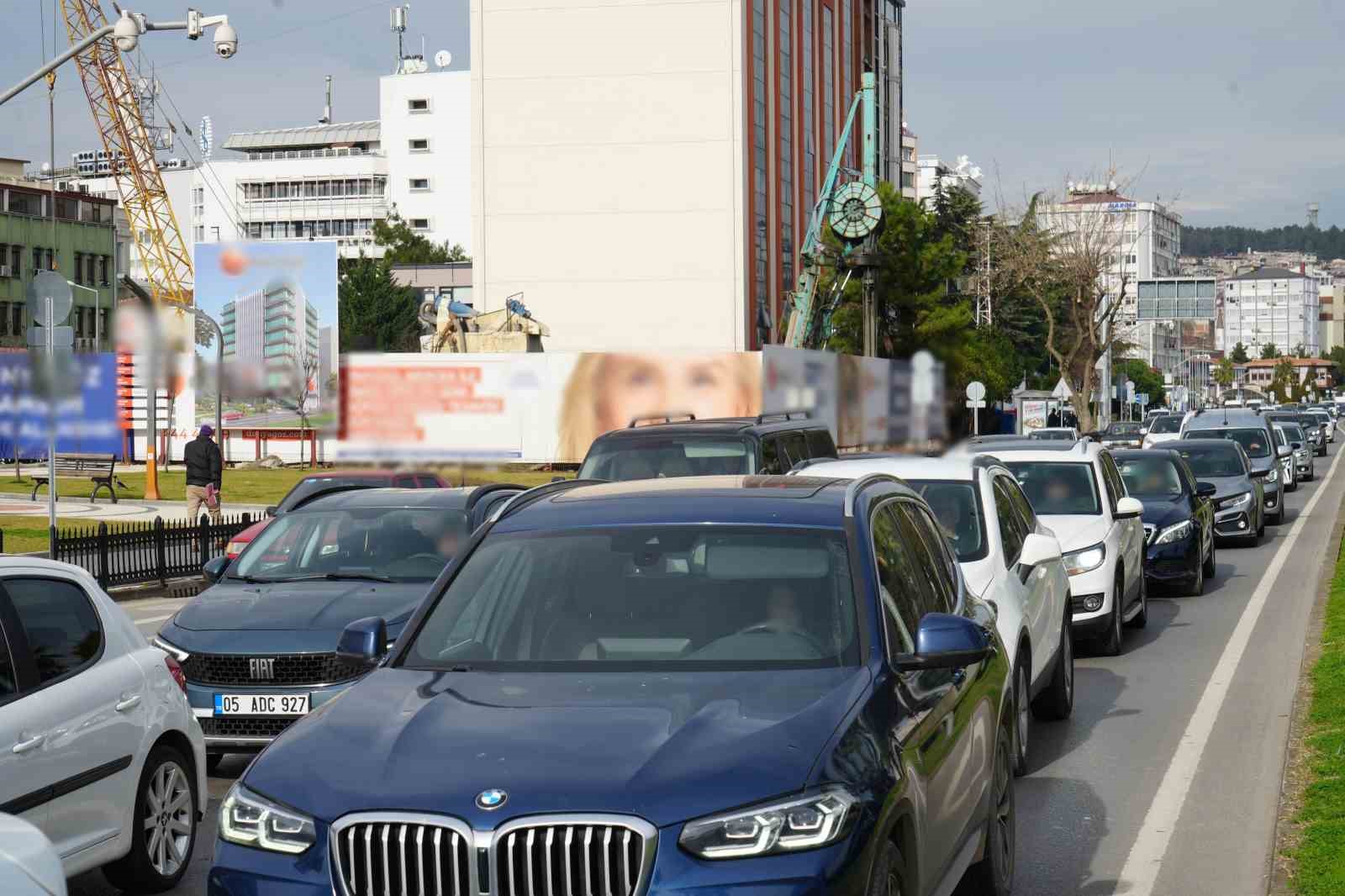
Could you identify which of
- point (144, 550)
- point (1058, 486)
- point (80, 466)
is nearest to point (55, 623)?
point (1058, 486)

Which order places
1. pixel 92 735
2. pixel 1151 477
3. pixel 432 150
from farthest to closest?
pixel 432 150, pixel 1151 477, pixel 92 735

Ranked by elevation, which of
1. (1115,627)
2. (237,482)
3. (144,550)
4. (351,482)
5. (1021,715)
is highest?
(351,482)

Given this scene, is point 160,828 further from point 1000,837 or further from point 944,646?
point 944,646

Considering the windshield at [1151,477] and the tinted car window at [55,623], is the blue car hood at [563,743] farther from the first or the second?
the windshield at [1151,477]

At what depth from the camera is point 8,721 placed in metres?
6.04

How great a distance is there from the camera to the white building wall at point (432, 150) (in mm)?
116312

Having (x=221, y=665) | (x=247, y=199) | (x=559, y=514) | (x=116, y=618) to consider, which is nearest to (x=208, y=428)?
(x=221, y=665)

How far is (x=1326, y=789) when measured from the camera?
28.0 feet

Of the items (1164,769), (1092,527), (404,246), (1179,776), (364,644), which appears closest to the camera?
(364,644)

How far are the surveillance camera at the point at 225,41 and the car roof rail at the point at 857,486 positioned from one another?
20.4 metres

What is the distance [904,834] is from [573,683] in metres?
0.99

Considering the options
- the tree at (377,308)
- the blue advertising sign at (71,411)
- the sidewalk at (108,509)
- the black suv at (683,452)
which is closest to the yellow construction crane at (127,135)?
the tree at (377,308)

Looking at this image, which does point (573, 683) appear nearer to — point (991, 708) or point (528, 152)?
point (991, 708)

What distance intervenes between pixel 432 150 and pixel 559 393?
210ft
